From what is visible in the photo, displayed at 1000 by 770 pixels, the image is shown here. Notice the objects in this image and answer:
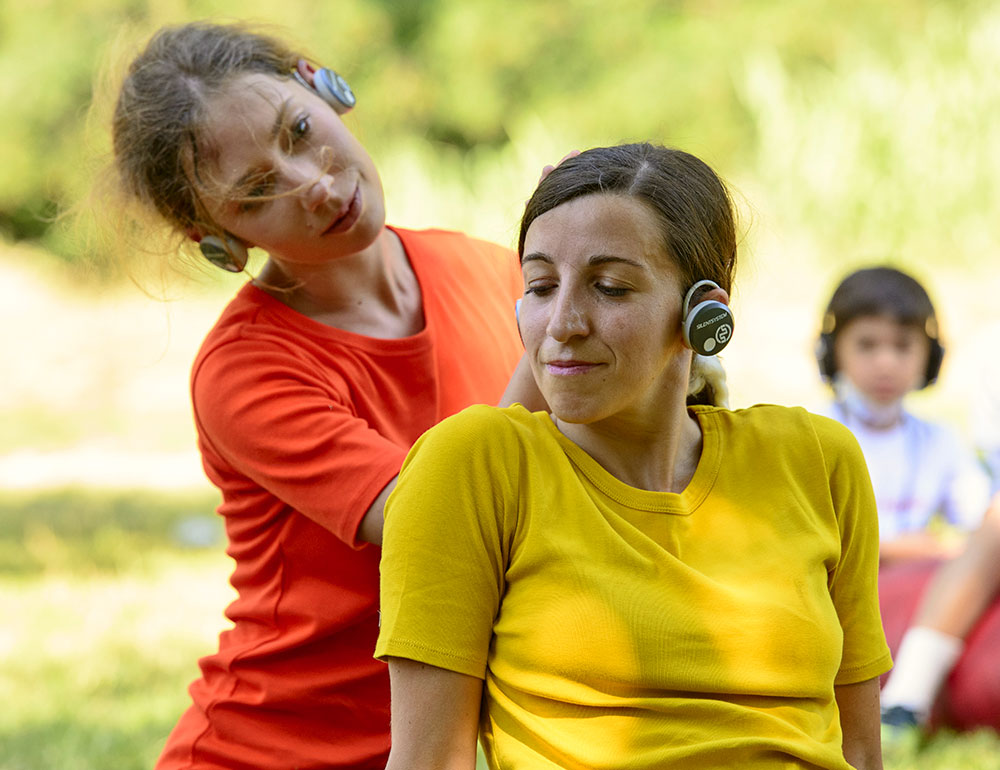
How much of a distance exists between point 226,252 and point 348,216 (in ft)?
0.85

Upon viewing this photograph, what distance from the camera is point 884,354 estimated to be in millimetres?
4617

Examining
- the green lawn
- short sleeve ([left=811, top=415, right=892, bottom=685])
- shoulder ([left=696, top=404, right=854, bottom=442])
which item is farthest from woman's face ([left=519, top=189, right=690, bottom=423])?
the green lawn

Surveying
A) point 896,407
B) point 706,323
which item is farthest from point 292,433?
point 896,407

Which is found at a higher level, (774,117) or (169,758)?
(774,117)

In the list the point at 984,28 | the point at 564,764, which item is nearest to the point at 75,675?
the point at 564,764

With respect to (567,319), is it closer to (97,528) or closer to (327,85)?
(327,85)

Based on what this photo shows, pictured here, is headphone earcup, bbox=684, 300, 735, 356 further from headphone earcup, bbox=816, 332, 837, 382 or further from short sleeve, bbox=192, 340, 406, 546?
headphone earcup, bbox=816, 332, 837, 382

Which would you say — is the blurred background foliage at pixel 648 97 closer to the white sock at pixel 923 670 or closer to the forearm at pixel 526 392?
the white sock at pixel 923 670

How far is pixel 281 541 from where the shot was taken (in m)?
2.26

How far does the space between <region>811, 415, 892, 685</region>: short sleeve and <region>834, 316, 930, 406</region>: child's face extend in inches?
110

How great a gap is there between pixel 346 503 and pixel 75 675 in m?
3.06

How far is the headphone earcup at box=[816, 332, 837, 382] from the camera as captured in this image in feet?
15.7

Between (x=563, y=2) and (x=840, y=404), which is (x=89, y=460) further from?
(x=563, y=2)

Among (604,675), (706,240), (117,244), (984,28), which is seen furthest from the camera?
(984,28)
